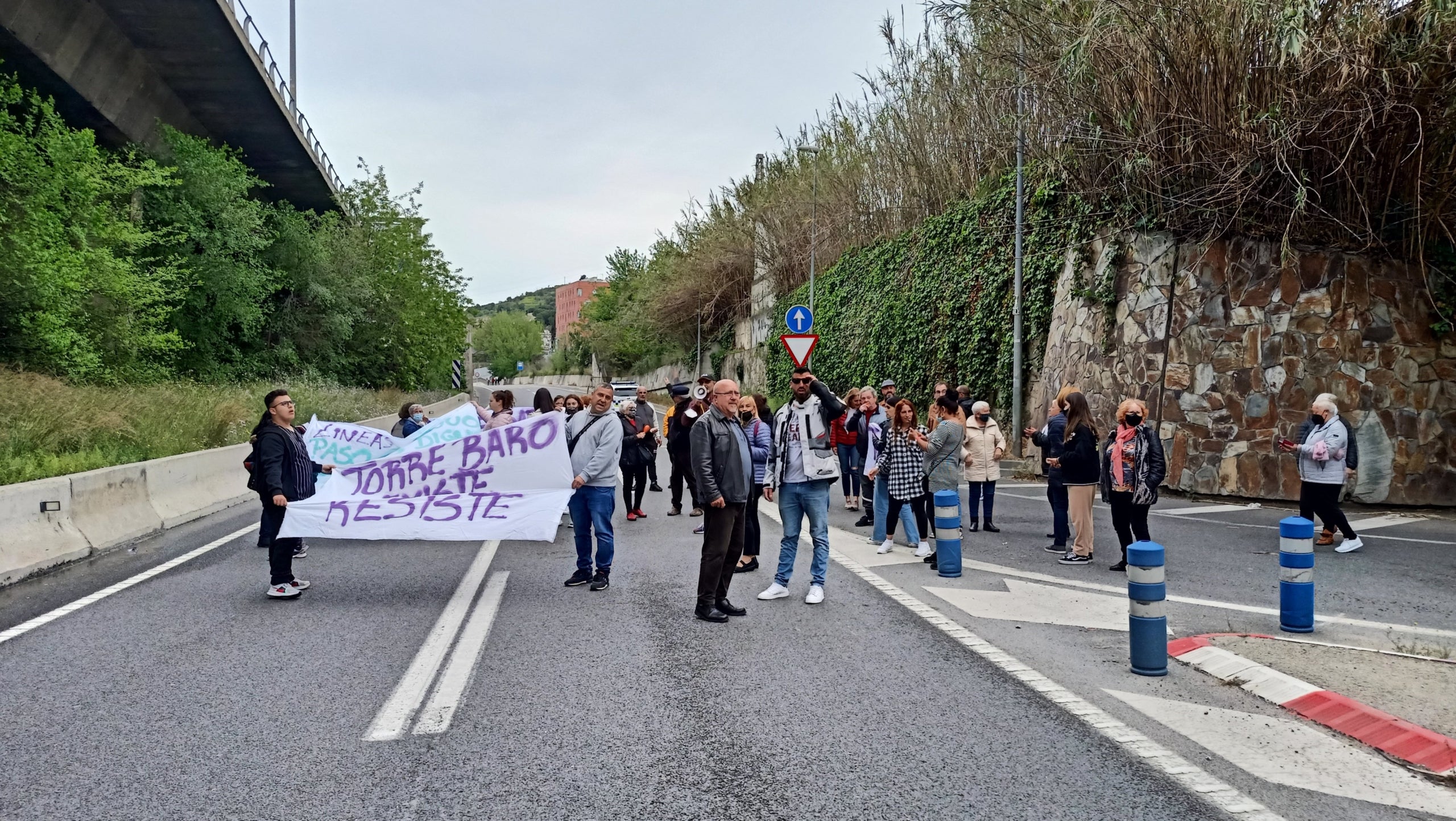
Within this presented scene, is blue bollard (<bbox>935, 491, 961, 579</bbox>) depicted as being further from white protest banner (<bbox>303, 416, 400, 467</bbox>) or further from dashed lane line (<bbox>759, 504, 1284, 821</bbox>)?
white protest banner (<bbox>303, 416, 400, 467</bbox>)

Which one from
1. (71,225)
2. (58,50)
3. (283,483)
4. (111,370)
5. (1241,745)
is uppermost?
(58,50)

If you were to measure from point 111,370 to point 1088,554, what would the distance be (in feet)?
70.5

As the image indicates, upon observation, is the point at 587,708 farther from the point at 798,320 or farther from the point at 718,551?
the point at 798,320

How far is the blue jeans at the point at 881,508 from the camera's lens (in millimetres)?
11203

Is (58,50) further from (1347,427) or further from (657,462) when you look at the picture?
(1347,427)

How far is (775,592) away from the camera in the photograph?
26.8ft

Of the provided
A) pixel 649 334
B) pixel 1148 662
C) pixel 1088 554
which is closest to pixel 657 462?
pixel 1088 554

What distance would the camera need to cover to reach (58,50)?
802 inches

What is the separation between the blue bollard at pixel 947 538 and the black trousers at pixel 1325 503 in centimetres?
429

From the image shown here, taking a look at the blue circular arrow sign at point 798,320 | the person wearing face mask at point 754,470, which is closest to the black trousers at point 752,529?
the person wearing face mask at point 754,470

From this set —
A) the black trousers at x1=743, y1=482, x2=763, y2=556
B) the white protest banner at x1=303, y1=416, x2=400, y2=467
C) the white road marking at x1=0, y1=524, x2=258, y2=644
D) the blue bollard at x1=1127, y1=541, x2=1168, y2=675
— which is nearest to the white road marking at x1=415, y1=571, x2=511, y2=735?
the black trousers at x1=743, y1=482, x2=763, y2=556

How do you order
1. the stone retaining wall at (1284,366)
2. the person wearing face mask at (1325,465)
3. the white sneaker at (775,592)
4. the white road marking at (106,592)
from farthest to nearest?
1. the stone retaining wall at (1284,366)
2. the person wearing face mask at (1325,465)
3. the white sneaker at (775,592)
4. the white road marking at (106,592)

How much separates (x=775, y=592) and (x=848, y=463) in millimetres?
6406

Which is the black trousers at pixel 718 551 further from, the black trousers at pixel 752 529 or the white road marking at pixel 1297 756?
the white road marking at pixel 1297 756
